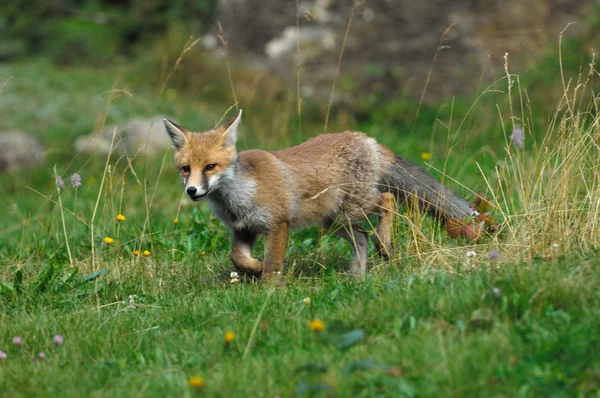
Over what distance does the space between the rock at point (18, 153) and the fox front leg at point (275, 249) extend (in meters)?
7.24

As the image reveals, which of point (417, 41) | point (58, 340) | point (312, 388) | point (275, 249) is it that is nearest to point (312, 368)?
point (312, 388)

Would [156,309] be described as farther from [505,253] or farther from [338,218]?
[505,253]

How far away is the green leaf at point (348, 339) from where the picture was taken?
394cm

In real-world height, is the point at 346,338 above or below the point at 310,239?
above

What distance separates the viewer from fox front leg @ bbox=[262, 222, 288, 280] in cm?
580

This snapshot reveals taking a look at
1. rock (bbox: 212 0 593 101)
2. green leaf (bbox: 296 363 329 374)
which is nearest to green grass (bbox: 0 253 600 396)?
green leaf (bbox: 296 363 329 374)

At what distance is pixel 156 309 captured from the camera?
16.8ft

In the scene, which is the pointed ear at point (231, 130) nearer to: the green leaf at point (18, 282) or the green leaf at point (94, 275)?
the green leaf at point (94, 275)

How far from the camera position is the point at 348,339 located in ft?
13.0

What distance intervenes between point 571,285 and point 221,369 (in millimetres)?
1823

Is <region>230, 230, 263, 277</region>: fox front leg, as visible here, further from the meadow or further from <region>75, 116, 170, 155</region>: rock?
<region>75, 116, 170, 155</region>: rock

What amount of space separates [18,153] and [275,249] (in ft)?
24.7

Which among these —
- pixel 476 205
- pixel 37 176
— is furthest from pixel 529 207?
pixel 37 176

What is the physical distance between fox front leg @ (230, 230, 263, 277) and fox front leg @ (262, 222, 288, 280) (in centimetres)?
9
